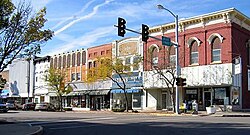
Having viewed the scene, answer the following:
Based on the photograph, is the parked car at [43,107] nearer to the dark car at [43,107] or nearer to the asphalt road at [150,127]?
the dark car at [43,107]

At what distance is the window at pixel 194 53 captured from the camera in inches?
1634

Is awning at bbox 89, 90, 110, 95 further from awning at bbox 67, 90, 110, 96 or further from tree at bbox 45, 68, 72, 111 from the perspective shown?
tree at bbox 45, 68, 72, 111

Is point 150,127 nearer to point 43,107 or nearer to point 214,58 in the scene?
point 214,58

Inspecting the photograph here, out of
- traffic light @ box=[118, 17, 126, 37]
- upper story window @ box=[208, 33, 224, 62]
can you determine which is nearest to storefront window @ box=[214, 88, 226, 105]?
upper story window @ box=[208, 33, 224, 62]

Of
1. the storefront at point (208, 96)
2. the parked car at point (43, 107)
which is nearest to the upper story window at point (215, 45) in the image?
the storefront at point (208, 96)

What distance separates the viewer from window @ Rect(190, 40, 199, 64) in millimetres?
41500

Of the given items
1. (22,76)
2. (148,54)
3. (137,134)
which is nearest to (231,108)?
(148,54)

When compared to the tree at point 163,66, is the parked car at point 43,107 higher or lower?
lower

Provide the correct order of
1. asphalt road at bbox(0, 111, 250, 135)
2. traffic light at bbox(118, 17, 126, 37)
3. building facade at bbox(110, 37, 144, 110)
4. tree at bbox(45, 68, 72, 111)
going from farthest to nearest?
tree at bbox(45, 68, 72, 111) → building facade at bbox(110, 37, 144, 110) → traffic light at bbox(118, 17, 126, 37) → asphalt road at bbox(0, 111, 250, 135)

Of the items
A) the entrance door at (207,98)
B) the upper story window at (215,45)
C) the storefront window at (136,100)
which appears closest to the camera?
the upper story window at (215,45)

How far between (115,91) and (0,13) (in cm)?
3018

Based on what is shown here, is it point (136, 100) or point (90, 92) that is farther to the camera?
point (90, 92)

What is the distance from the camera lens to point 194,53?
41.8m

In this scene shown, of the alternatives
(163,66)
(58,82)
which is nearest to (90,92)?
(58,82)
